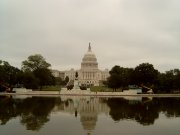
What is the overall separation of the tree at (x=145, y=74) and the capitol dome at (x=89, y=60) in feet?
288

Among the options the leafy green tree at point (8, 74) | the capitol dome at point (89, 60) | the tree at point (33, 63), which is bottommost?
the leafy green tree at point (8, 74)

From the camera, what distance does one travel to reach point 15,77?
8088 cm

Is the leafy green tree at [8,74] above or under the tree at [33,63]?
under

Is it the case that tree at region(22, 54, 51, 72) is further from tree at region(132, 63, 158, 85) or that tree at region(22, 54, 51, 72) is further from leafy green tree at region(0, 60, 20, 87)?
tree at region(132, 63, 158, 85)

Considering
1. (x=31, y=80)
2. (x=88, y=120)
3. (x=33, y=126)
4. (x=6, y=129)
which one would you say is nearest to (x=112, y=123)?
(x=88, y=120)

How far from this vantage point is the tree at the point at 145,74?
81.3 meters

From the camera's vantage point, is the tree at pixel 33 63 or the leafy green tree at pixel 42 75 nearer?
the leafy green tree at pixel 42 75

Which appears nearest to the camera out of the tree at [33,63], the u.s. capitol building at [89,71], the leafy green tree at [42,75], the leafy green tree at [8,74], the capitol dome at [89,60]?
the leafy green tree at [8,74]

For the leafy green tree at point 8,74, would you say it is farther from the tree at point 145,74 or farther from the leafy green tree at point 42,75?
the tree at point 145,74

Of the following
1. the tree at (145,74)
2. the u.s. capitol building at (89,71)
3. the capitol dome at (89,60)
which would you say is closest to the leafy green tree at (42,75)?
the tree at (145,74)

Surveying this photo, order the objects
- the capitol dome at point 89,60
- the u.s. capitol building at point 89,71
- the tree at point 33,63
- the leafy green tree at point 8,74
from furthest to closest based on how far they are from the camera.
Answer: the u.s. capitol building at point 89,71, the capitol dome at point 89,60, the tree at point 33,63, the leafy green tree at point 8,74

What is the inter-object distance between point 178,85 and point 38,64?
132 feet

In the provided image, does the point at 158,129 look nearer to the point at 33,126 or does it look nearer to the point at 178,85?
the point at 33,126

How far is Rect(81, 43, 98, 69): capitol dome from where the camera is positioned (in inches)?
6688
